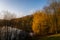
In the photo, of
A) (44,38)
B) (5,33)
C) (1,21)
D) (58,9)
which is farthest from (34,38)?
(1,21)

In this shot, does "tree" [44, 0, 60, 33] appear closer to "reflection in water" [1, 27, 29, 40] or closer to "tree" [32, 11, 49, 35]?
"tree" [32, 11, 49, 35]

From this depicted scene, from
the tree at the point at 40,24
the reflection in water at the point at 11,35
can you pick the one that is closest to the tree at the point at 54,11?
the tree at the point at 40,24

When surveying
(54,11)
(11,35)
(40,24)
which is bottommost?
(11,35)

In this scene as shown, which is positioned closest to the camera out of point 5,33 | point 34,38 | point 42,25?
point 5,33

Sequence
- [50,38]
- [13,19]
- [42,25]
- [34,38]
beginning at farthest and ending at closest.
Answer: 1. [13,19]
2. [42,25]
3. [34,38]
4. [50,38]

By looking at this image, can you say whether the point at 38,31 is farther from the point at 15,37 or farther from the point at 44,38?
the point at 15,37

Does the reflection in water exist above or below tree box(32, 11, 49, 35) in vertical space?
below

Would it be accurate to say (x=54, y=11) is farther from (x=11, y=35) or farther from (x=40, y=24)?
(x=11, y=35)

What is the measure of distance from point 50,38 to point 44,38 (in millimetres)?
447

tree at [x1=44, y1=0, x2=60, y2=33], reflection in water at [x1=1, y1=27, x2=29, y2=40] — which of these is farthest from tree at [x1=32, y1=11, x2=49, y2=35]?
reflection in water at [x1=1, y1=27, x2=29, y2=40]

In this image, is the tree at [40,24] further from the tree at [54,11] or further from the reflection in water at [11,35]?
the reflection in water at [11,35]

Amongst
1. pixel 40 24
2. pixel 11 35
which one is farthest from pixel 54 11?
pixel 11 35

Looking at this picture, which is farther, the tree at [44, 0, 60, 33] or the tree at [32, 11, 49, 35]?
the tree at [44, 0, 60, 33]

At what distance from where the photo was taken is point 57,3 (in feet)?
41.2
